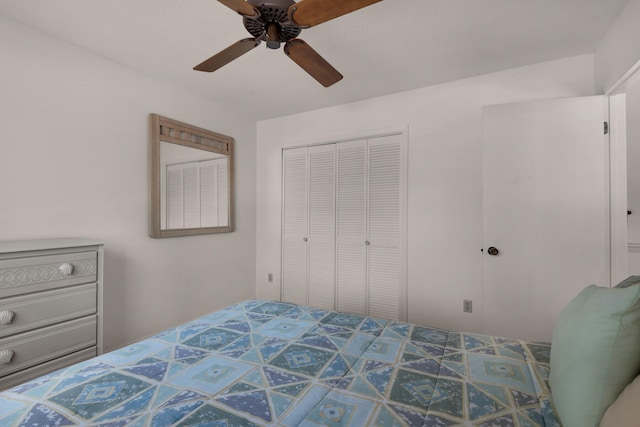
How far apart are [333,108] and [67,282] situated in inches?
112

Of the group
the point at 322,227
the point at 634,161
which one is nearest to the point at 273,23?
the point at 322,227

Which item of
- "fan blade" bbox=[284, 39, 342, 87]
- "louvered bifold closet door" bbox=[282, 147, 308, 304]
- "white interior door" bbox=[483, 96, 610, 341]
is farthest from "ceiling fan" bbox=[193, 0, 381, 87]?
"louvered bifold closet door" bbox=[282, 147, 308, 304]

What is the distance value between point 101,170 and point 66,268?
0.88 metres

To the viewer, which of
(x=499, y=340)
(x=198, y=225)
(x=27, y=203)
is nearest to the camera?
(x=499, y=340)

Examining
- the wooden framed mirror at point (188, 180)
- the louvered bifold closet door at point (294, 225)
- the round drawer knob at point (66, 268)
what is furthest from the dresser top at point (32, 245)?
the louvered bifold closet door at point (294, 225)

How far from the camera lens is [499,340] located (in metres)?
1.49

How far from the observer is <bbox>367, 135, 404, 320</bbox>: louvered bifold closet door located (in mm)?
3016

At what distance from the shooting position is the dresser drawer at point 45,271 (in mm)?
1603

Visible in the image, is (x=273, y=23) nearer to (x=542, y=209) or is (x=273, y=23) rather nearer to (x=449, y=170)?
(x=449, y=170)

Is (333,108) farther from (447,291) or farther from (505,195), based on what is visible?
(447,291)

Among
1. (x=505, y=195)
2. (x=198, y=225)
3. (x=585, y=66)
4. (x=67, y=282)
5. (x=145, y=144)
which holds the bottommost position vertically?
(x=67, y=282)

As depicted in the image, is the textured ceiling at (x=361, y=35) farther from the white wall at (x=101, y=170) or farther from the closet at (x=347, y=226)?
the closet at (x=347, y=226)

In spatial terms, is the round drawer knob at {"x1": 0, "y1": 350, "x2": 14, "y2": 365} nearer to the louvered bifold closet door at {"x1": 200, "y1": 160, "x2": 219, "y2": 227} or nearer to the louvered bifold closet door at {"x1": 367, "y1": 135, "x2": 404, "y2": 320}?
the louvered bifold closet door at {"x1": 200, "y1": 160, "x2": 219, "y2": 227}

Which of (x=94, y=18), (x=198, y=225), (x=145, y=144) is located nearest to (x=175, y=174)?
(x=145, y=144)
